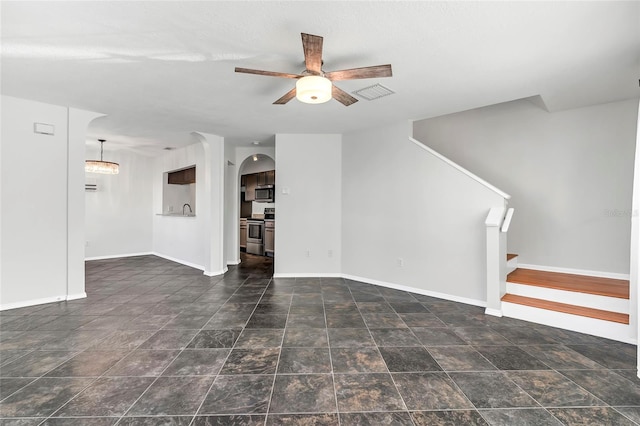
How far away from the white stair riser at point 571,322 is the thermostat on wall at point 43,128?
5.87m

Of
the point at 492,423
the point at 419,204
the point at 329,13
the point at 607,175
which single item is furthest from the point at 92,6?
the point at 607,175

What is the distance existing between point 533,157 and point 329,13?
3.76 metres

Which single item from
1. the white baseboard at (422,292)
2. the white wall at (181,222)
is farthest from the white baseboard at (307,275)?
the white wall at (181,222)

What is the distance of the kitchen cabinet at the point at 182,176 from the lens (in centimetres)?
648

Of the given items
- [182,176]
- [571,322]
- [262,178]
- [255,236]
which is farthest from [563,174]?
[182,176]

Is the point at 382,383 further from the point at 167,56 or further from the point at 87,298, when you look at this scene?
the point at 87,298

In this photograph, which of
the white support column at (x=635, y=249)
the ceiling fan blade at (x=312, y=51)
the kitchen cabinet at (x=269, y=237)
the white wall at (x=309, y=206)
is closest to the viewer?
the ceiling fan blade at (x=312, y=51)

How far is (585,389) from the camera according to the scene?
5.98 feet

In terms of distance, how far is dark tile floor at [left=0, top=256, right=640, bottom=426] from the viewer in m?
1.61

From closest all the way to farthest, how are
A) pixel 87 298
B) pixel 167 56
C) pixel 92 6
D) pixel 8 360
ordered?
1. pixel 92 6
2. pixel 8 360
3. pixel 167 56
4. pixel 87 298

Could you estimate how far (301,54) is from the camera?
2.28m

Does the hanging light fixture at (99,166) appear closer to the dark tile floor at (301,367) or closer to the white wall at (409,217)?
the dark tile floor at (301,367)

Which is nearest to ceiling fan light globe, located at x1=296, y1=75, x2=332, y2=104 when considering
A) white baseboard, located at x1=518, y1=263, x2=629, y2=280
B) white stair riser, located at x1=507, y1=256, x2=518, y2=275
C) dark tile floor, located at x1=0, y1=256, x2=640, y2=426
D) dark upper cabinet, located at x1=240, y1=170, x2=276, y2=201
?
dark tile floor, located at x1=0, y1=256, x2=640, y2=426

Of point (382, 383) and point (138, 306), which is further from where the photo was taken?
point (138, 306)
